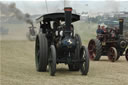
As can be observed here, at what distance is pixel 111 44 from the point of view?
15750mm

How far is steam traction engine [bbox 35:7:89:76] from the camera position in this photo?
9.95 meters

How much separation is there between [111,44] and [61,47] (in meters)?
6.13

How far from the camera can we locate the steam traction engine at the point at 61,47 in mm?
9945

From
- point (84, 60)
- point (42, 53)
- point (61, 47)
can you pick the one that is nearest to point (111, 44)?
point (42, 53)

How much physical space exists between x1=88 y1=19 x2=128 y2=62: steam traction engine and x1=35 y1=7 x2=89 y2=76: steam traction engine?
13.5 ft

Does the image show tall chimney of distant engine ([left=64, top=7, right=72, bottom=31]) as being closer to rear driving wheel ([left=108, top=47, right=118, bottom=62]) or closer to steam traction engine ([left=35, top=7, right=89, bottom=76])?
steam traction engine ([left=35, top=7, right=89, bottom=76])

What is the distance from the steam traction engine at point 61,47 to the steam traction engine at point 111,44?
4.11 metres

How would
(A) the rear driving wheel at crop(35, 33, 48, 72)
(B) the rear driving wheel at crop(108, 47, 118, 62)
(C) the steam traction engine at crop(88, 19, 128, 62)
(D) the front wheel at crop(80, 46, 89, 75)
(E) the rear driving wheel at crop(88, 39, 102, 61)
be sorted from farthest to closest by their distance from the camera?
1. (E) the rear driving wheel at crop(88, 39, 102, 61)
2. (C) the steam traction engine at crop(88, 19, 128, 62)
3. (B) the rear driving wheel at crop(108, 47, 118, 62)
4. (A) the rear driving wheel at crop(35, 33, 48, 72)
5. (D) the front wheel at crop(80, 46, 89, 75)

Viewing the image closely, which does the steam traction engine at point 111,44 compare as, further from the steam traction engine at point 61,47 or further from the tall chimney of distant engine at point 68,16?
the tall chimney of distant engine at point 68,16

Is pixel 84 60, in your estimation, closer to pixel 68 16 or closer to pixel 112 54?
pixel 68 16

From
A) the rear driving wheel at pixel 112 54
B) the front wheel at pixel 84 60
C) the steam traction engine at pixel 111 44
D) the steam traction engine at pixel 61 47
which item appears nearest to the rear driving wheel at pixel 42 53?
the steam traction engine at pixel 61 47

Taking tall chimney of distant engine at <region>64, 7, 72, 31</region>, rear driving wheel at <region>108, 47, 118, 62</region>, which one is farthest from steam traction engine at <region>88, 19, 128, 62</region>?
tall chimney of distant engine at <region>64, 7, 72, 31</region>

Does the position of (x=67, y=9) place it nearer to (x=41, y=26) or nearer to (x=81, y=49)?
(x=81, y=49)

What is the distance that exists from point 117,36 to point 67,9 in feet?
19.6
